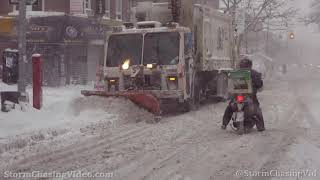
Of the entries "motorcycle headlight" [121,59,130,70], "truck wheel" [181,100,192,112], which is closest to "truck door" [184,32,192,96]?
"truck wheel" [181,100,192,112]

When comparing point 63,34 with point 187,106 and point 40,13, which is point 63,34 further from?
point 187,106

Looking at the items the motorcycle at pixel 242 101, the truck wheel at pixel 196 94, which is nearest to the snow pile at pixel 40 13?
the truck wheel at pixel 196 94

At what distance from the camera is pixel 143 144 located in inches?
411

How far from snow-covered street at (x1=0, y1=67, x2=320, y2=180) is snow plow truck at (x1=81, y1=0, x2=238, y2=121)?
65 centimetres

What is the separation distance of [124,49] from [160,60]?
1.16 metres

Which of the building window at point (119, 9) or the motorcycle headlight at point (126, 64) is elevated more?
the building window at point (119, 9)

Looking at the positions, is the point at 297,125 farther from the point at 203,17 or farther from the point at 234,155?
the point at 203,17

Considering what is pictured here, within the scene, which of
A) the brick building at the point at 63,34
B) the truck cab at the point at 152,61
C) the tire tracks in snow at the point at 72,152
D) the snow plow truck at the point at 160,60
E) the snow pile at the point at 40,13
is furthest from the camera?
the brick building at the point at 63,34

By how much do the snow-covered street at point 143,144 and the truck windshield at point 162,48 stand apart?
5.38 feet

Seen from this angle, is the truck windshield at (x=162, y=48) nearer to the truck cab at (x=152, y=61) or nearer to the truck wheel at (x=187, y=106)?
the truck cab at (x=152, y=61)

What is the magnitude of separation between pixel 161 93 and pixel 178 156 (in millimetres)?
6343

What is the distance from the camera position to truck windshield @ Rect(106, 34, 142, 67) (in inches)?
638

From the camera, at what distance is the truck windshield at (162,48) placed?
52.0 feet


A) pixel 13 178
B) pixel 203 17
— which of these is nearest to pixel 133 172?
pixel 13 178
